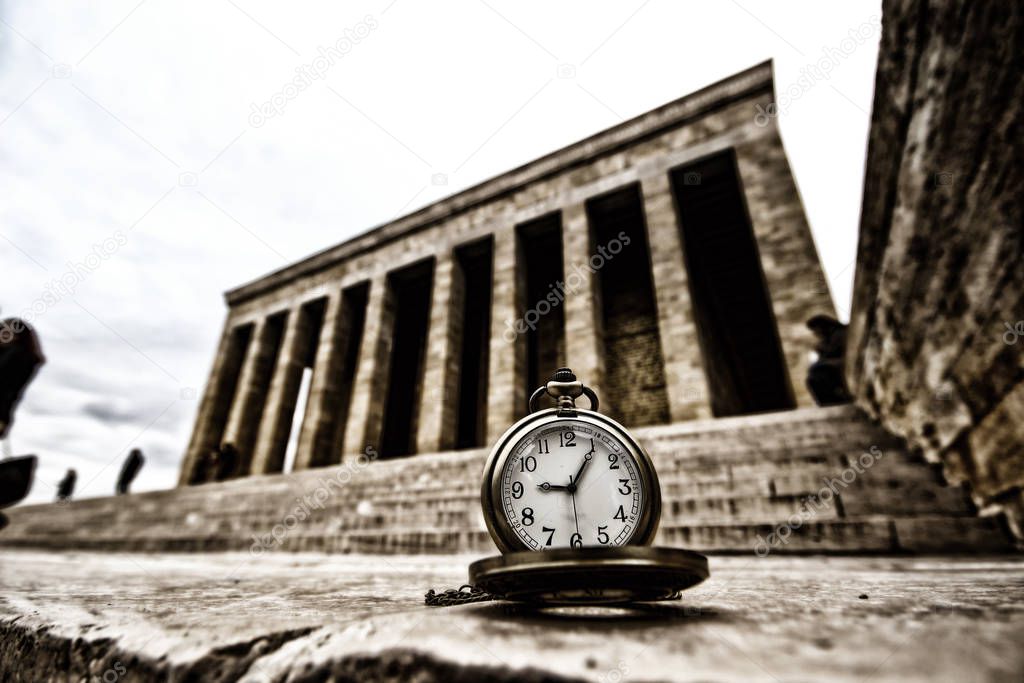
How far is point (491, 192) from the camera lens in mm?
13984

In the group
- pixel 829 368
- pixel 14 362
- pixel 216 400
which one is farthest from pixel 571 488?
pixel 216 400

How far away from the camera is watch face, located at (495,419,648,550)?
4.30ft

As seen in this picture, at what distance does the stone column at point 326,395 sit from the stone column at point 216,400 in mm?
4214

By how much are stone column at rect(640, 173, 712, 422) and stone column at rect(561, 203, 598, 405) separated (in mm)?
1498

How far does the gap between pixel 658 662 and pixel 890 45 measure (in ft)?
17.4

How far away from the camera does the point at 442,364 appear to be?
12391mm

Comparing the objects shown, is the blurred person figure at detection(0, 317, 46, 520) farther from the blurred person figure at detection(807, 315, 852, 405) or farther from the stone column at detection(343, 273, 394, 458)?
the blurred person figure at detection(807, 315, 852, 405)

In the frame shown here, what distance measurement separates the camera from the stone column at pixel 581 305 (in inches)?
396

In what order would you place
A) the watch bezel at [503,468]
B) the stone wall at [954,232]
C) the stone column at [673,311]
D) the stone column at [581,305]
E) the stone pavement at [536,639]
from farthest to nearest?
1. the stone column at [581,305]
2. the stone column at [673,311]
3. the stone wall at [954,232]
4. the watch bezel at [503,468]
5. the stone pavement at [536,639]

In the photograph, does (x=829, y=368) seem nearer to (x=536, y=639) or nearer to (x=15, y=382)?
(x=536, y=639)

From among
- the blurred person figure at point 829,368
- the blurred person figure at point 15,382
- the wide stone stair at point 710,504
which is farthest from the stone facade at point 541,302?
the blurred person figure at point 15,382

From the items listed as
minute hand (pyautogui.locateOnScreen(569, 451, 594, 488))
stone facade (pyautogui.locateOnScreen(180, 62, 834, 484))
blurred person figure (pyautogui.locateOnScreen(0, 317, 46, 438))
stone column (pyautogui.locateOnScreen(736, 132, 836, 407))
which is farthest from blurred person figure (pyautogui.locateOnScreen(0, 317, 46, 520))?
stone column (pyautogui.locateOnScreen(736, 132, 836, 407))

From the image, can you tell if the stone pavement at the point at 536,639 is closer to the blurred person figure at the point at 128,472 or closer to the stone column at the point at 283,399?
the stone column at the point at 283,399

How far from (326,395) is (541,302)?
→ 756cm
